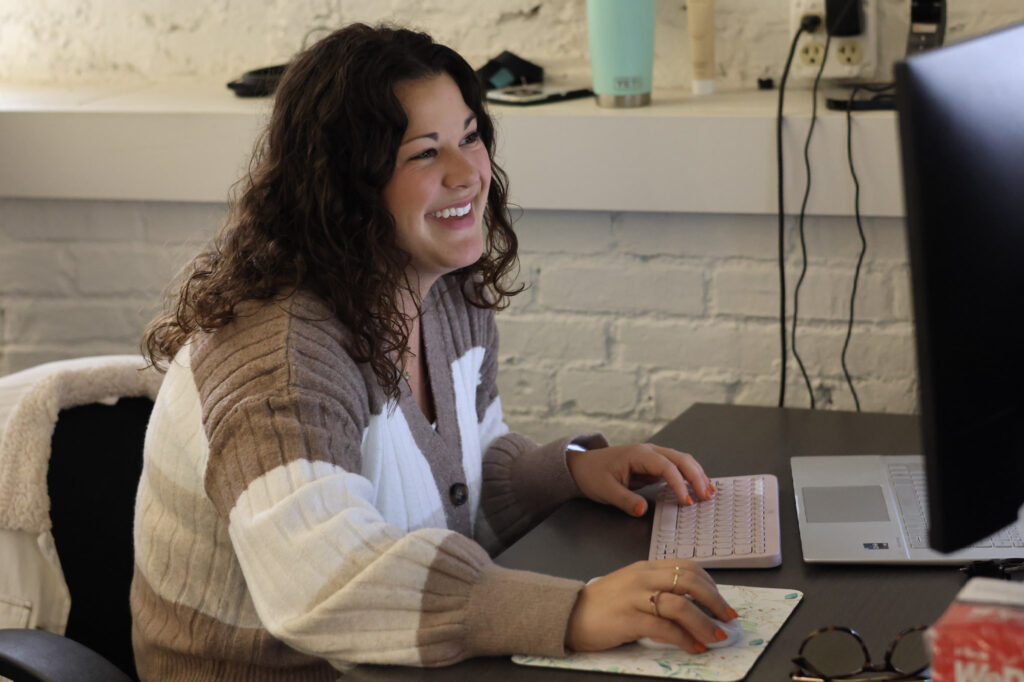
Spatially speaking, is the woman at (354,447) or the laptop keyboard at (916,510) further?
the laptop keyboard at (916,510)

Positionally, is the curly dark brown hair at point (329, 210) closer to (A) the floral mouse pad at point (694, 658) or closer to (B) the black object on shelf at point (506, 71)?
(A) the floral mouse pad at point (694, 658)

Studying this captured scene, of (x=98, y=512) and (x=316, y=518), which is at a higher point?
(x=316, y=518)

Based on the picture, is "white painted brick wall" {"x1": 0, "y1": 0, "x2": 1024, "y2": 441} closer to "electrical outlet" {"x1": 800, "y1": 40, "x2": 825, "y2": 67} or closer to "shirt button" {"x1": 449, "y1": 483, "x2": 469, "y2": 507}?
"electrical outlet" {"x1": 800, "y1": 40, "x2": 825, "y2": 67}

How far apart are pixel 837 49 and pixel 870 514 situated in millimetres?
791

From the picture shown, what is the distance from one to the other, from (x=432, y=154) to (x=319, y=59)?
0.48ft

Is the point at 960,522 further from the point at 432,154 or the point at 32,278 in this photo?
the point at 32,278

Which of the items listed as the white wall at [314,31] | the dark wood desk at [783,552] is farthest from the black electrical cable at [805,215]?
the dark wood desk at [783,552]

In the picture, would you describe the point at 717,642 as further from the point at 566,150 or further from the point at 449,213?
the point at 566,150

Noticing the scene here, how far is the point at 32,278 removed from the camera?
7.11 ft

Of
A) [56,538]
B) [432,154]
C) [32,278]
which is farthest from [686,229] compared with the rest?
[32,278]

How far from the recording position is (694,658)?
0.96 metres

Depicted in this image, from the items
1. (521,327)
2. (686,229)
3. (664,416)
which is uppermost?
(686,229)

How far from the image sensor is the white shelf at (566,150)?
1.73m

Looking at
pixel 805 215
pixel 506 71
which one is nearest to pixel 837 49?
pixel 805 215
